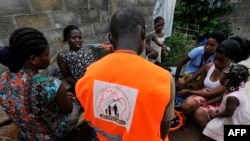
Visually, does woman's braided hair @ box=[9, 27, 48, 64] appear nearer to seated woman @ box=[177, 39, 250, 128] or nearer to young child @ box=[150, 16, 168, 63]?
seated woman @ box=[177, 39, 250, 128]

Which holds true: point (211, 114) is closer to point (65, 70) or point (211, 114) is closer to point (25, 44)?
point (65, 70)

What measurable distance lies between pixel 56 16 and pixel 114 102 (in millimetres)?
2171

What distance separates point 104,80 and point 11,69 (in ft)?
3.01

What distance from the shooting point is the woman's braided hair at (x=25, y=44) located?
54.2 inches

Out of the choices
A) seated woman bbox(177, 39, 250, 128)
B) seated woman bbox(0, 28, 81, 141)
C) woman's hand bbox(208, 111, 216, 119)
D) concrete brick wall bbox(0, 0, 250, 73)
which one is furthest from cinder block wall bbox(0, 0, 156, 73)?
woman's hand bbox(208, 111, 216, 119)

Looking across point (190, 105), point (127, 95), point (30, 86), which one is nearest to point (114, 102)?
point (127, 95)

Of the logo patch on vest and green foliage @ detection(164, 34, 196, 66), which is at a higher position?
the logo patch on vest

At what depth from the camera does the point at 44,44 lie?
1464 mm

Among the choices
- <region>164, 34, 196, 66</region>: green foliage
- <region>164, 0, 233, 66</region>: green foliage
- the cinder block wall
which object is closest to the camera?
the cinder block wall

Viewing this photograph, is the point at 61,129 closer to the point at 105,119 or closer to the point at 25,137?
the point at 25,137

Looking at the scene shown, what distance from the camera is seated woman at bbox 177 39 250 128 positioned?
1957 mm

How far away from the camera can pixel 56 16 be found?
2703 mm

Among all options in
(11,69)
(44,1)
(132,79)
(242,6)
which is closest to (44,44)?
(11,69)

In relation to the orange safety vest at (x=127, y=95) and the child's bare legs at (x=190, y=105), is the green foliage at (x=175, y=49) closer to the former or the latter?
the child's bare legs at (x=190, y=105)
